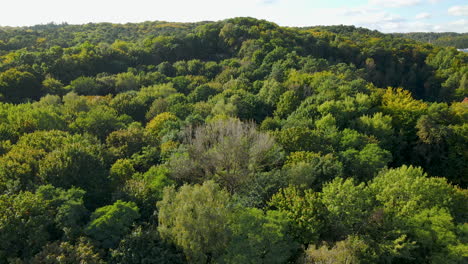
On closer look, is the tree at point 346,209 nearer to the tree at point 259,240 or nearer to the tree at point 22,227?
the tree at point 259,240

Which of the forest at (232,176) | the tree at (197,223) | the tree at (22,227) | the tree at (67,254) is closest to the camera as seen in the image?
the tree at (67,254)

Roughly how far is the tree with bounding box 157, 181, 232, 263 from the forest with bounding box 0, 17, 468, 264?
3.8 inches

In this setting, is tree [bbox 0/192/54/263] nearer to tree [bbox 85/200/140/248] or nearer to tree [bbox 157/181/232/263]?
tree [bbox 85/200/140/248]

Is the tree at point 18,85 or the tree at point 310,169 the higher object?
the tree at point 18,85

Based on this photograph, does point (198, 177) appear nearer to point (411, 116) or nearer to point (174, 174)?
point (174, 174)

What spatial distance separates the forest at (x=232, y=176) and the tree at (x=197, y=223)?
10cm

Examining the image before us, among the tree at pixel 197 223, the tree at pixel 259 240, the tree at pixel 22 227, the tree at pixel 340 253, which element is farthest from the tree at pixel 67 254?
the tree at pixel 340 253

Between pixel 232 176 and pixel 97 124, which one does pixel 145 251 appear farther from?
pixel 97 124

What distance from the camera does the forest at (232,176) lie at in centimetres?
2048

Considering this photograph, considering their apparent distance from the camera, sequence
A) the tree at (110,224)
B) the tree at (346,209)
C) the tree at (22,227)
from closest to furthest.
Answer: the tree at (22,227)
the tree at (110,224)
the tree at (346,209)

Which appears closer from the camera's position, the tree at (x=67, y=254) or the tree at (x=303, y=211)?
the tree at (x=67, y=254)

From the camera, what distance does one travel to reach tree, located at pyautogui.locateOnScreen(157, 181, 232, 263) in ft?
65.0

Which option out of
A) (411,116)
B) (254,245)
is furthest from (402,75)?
(254,245)

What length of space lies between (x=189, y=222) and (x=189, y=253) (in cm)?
226
